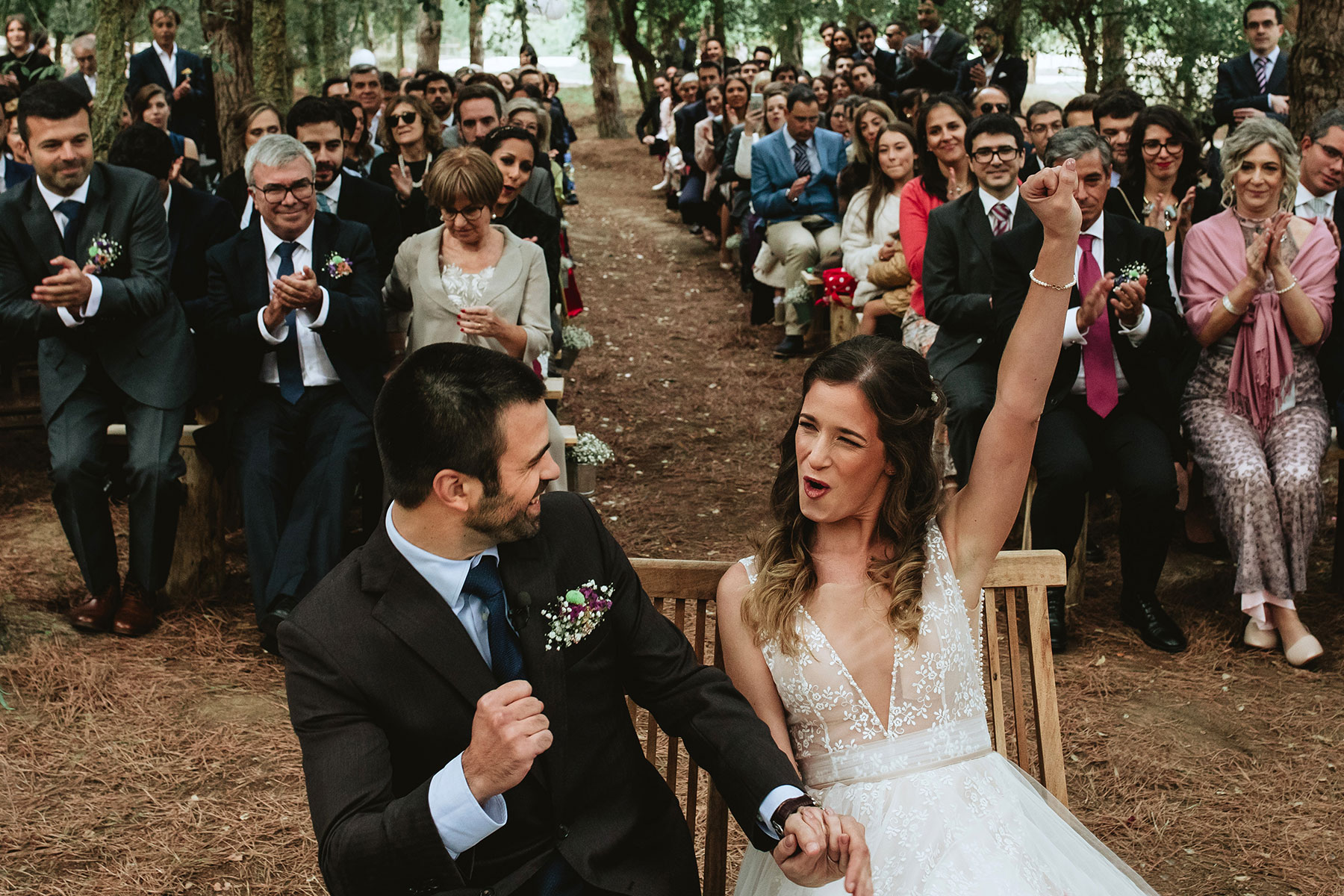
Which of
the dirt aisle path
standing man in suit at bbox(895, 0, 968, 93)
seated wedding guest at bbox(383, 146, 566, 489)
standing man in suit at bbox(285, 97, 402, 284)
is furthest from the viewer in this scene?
standing man in suit at bbox(895, 0, 968, 93)

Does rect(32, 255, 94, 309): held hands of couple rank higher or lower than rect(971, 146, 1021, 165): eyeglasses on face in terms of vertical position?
lower

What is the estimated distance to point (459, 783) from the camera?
1.96m

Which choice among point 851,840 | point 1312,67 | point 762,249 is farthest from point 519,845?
point 762,249

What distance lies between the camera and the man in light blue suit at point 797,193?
9562 mm

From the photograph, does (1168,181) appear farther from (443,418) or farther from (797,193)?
(443,418)

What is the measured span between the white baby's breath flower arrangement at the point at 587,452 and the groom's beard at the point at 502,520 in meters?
3.24

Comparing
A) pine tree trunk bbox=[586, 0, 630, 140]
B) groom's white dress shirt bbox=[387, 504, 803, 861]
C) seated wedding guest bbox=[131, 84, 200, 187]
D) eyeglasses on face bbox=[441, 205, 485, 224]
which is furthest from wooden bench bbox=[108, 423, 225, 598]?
pine tree trunk bbox=[586, 0, 630, 140]

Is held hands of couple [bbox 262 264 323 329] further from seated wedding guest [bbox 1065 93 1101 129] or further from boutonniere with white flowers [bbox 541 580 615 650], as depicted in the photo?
seated wedding guest [bbox 1065 93 1101 129]

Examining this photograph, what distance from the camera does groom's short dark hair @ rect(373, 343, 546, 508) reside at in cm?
224

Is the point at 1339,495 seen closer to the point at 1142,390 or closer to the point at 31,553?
the point at 1142,390

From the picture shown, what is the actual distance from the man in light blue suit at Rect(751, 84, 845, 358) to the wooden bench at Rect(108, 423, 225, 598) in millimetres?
5229

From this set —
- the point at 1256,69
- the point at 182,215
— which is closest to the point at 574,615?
the point at 182,215

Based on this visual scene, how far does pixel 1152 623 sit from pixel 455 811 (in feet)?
12.0

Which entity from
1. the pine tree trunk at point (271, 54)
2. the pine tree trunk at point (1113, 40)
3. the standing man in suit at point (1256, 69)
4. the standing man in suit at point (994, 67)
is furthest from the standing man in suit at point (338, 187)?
the pine tree trunk at point (1113, 40)
